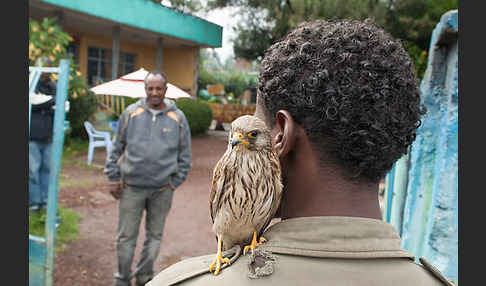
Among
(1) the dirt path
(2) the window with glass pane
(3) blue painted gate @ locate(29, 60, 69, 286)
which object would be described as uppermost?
(2) the window with glass pane

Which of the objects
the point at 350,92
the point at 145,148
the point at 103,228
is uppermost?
the point at 350,92

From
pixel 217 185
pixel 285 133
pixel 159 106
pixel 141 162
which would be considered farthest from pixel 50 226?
pixel 285 133

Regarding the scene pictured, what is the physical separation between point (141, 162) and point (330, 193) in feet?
10.5

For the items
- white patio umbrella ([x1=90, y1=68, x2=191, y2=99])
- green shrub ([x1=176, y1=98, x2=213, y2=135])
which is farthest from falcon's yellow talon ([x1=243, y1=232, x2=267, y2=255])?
green shrub ([x1=176, y1=98, x2=213, y2=135])

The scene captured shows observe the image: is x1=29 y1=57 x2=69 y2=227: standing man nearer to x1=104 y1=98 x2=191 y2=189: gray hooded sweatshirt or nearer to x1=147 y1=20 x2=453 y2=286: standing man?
x1=104 y1=98 x2=191 y2=189: gray hooded sweatshirt

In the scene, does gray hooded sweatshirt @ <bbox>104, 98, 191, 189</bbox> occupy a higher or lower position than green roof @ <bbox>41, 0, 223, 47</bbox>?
lower

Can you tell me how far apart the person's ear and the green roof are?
7.23 ft

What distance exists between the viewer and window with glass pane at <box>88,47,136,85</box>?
48.3 feet

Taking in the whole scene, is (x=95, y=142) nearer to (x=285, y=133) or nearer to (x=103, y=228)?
(x=103, y=228)

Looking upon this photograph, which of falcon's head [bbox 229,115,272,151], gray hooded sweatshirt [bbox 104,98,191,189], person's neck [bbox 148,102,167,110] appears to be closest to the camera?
falcon's head [bbox 229,115,272,151]

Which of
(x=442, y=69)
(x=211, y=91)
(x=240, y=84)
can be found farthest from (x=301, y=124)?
(x=240, y=84)

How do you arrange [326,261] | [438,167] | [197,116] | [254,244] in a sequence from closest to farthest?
[326,261]
[254,244]
[438,167]
[197,116]

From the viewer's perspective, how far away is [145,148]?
13.4 feet

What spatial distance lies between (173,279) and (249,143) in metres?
0.52
